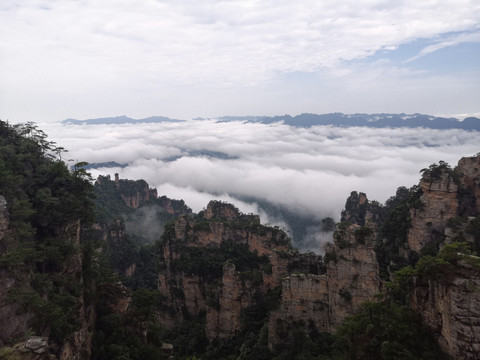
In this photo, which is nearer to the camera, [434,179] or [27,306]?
[27,306]

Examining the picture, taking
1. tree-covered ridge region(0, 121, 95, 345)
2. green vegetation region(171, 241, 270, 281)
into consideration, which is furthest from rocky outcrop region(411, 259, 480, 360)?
green vegetation region(171, 241, 270, 281)

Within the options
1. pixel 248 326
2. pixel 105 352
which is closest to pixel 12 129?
pixel 105 352

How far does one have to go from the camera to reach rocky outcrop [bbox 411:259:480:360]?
40.2ft

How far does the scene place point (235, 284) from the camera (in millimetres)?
36562

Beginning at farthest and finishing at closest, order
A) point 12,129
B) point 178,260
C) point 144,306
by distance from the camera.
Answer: point 178,260 → point 12,129 → point 144,306

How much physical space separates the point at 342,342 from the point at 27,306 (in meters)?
16.2

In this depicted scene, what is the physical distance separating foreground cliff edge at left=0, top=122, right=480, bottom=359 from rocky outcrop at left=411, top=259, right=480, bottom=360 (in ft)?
0.13

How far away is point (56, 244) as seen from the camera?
2194cm

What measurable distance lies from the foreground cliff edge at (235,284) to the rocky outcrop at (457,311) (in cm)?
4

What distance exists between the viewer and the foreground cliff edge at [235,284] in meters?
14.4

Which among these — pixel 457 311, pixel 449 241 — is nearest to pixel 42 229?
pixel 457 311

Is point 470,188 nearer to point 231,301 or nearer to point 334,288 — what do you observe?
point 334,288

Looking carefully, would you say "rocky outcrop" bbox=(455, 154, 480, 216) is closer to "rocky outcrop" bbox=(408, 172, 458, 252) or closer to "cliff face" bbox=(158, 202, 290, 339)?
"rocky outcrop" bbox=(408, 172, 458, 252)

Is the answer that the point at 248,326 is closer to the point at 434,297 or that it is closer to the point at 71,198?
the point at 71,198
